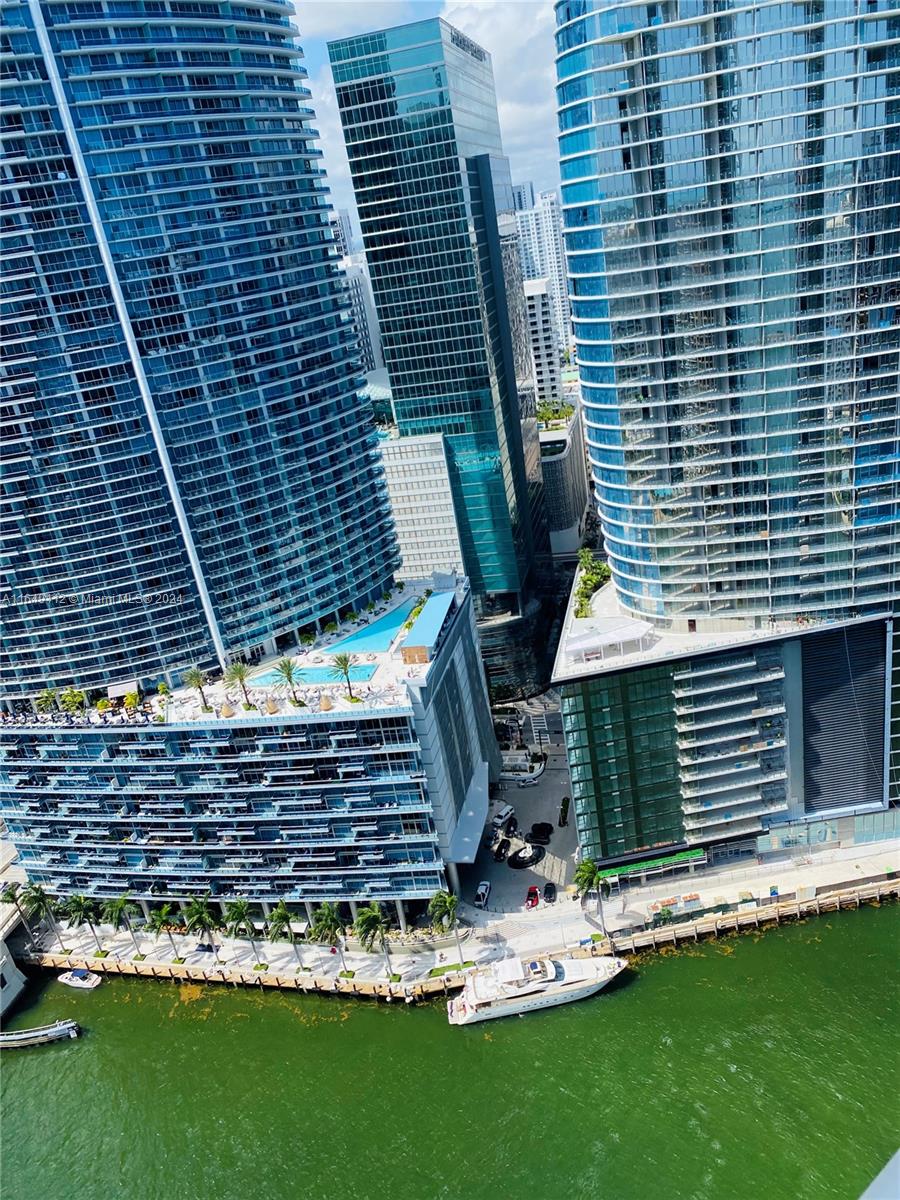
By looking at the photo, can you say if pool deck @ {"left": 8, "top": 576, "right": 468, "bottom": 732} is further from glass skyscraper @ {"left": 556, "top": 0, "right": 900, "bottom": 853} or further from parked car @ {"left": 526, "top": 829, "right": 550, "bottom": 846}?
parked car @ {"left": 526, "top": 829, "right": 550, "bottom": 846}

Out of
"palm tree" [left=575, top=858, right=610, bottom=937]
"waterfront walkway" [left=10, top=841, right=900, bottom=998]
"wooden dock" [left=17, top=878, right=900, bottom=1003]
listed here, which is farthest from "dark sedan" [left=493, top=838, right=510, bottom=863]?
"wooden dock" [left=17, top=878, right=900, bottom=1003]

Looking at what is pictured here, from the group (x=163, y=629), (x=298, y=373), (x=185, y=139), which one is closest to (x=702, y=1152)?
(x=163, y=629)

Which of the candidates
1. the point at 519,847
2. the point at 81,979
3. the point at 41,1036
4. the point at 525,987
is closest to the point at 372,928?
the point at 525,987

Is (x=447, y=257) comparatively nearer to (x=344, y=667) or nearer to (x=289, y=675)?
(x=344, y=667)

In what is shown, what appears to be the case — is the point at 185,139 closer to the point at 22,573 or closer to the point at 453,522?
the point at 22,573

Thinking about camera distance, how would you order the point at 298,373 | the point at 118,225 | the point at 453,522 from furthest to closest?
the point at 453,522 < the point at 298,373 < the point at 118,225

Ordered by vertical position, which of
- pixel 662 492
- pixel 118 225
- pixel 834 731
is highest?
pixel 118 225
